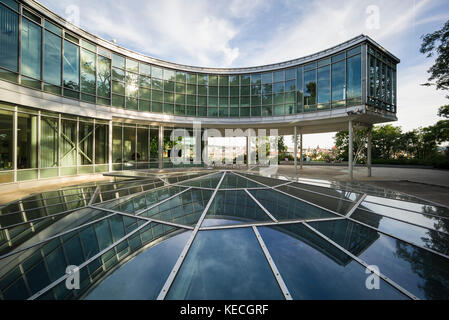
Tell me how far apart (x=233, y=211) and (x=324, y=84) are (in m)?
19.1

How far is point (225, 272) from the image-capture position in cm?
250

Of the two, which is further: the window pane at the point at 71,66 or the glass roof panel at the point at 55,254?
the window pane at the point at 71,66

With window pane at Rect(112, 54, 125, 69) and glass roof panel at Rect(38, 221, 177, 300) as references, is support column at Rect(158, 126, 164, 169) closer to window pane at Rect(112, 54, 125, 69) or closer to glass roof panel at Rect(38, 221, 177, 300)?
window pane at Rect(112, 54, 125, 69)

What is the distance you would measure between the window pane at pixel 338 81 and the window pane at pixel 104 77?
21.8 m

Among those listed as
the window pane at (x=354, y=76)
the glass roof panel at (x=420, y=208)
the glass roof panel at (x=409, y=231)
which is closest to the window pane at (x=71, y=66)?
the glass roof panel at (x=409, y=231)

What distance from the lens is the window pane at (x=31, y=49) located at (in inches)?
446

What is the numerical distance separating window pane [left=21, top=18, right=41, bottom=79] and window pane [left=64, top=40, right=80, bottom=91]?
1640 millimetres

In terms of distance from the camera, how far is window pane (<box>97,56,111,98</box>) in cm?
1636

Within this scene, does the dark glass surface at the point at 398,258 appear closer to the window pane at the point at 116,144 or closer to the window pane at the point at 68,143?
the window pane at the point at 68,143

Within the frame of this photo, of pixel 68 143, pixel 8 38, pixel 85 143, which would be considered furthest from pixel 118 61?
pixel 68 143

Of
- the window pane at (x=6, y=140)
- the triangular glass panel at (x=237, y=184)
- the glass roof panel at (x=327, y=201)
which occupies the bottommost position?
Answer: the glass roof panel at (x=327, y=201)

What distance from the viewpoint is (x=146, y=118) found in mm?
19578
